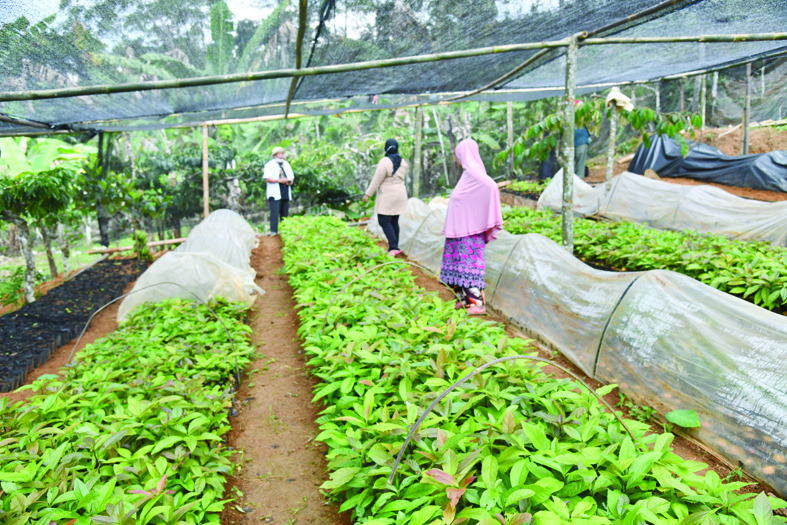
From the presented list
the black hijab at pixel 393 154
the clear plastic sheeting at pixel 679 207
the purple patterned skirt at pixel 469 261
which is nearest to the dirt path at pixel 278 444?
the purple patterned skirt at pixel 469 261

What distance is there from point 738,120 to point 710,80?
1771mm

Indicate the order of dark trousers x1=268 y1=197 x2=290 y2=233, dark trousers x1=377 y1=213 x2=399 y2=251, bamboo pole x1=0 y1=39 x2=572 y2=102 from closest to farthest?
1. bamboo pole x1=0 y1=39 x2=572 y2=102
2. dark trousers x1=377 y1=213 x2=399 y2=251
3. dark trousers x1=268 y1=197 x2=290 y2=233

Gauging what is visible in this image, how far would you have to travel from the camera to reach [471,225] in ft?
15.2

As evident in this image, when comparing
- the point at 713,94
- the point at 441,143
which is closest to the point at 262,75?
the point at 441,143

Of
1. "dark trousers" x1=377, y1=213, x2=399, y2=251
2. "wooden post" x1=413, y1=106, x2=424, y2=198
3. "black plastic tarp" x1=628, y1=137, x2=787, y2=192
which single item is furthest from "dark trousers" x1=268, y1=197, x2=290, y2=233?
"black plastic tarp" x1=628, y1=137, x2=787, y2=192

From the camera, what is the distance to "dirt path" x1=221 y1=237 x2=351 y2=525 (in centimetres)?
237

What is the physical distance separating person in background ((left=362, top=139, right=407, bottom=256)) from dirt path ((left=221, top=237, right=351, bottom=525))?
2.28m

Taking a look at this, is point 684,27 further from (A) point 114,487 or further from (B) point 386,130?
(B) point 386,130

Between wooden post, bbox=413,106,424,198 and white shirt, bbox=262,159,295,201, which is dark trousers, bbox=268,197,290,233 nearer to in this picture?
white shirt, bbox=262,159,295,201

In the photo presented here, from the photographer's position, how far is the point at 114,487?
1934 mm

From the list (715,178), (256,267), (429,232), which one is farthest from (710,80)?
(256,267)

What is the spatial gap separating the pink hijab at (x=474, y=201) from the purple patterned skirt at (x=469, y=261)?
9 cm

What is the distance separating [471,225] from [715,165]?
362 inches

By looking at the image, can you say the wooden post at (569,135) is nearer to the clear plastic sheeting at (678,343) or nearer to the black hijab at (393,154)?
the clear plastic sheeting at (678,343)
